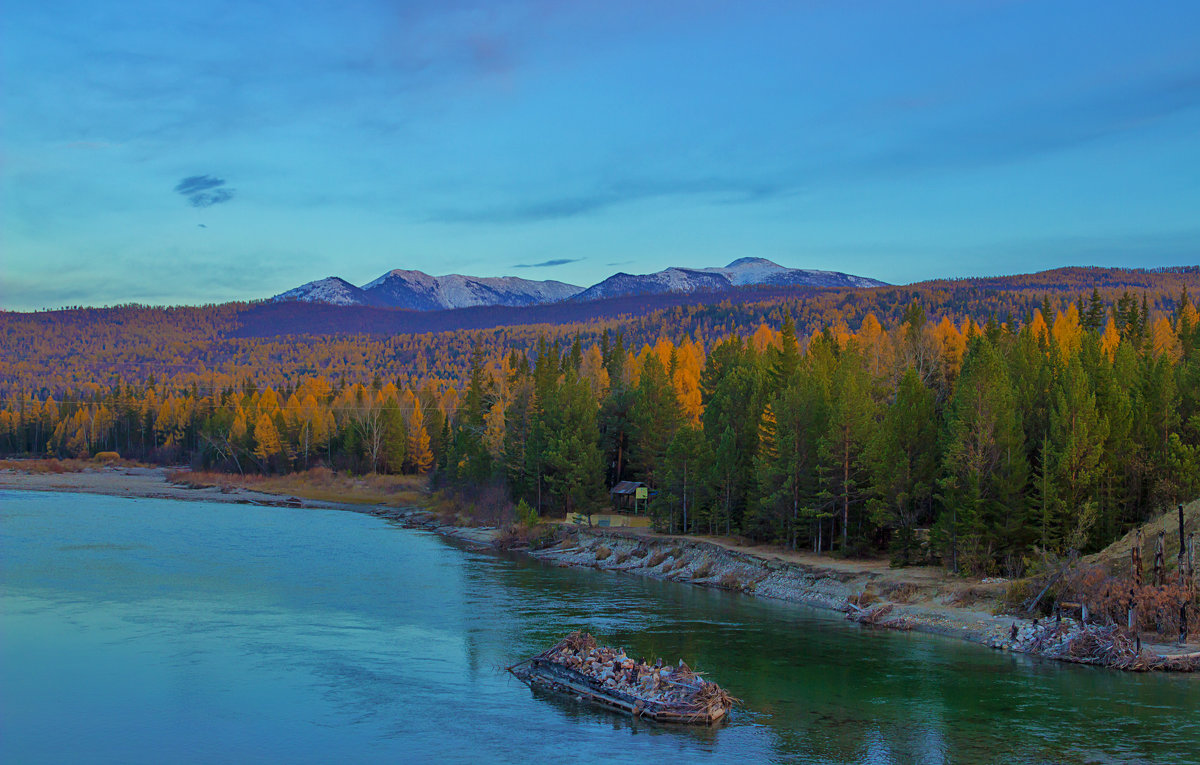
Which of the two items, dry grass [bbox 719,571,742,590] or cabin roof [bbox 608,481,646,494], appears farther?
cabin roof [bbox 608,481,646,494]

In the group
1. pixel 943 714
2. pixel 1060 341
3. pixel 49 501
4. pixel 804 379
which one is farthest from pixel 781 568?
pixel 49 501

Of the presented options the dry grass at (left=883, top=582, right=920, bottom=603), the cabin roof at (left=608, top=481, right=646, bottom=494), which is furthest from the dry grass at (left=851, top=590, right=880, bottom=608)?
the cabin roof at (left=608, top=481, right=646, bottom=494)

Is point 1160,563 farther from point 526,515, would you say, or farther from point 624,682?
point 526,515

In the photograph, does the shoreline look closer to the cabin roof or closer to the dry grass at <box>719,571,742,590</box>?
the dry grass at <box>719,571,742,590</box>

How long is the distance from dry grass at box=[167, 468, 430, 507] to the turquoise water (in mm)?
57434

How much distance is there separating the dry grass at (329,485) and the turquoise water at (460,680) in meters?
57.4

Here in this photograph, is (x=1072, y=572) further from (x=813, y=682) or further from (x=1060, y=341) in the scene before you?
(x=1060, y=341)

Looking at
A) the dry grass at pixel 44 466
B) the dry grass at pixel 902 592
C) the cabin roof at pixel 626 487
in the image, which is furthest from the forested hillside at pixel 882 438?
the dry grass at pixel 44 466

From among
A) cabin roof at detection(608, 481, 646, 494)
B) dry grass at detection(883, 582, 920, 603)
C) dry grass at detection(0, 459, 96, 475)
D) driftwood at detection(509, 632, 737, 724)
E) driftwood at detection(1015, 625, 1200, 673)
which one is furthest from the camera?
dry grass at detection(0, 459, 96, 475)

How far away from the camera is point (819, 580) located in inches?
2071

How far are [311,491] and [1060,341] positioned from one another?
87604mm

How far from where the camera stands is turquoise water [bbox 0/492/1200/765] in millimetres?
26703

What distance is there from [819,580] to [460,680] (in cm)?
2546

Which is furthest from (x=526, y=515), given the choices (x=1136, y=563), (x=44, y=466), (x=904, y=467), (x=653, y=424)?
(x=44, y=466)
